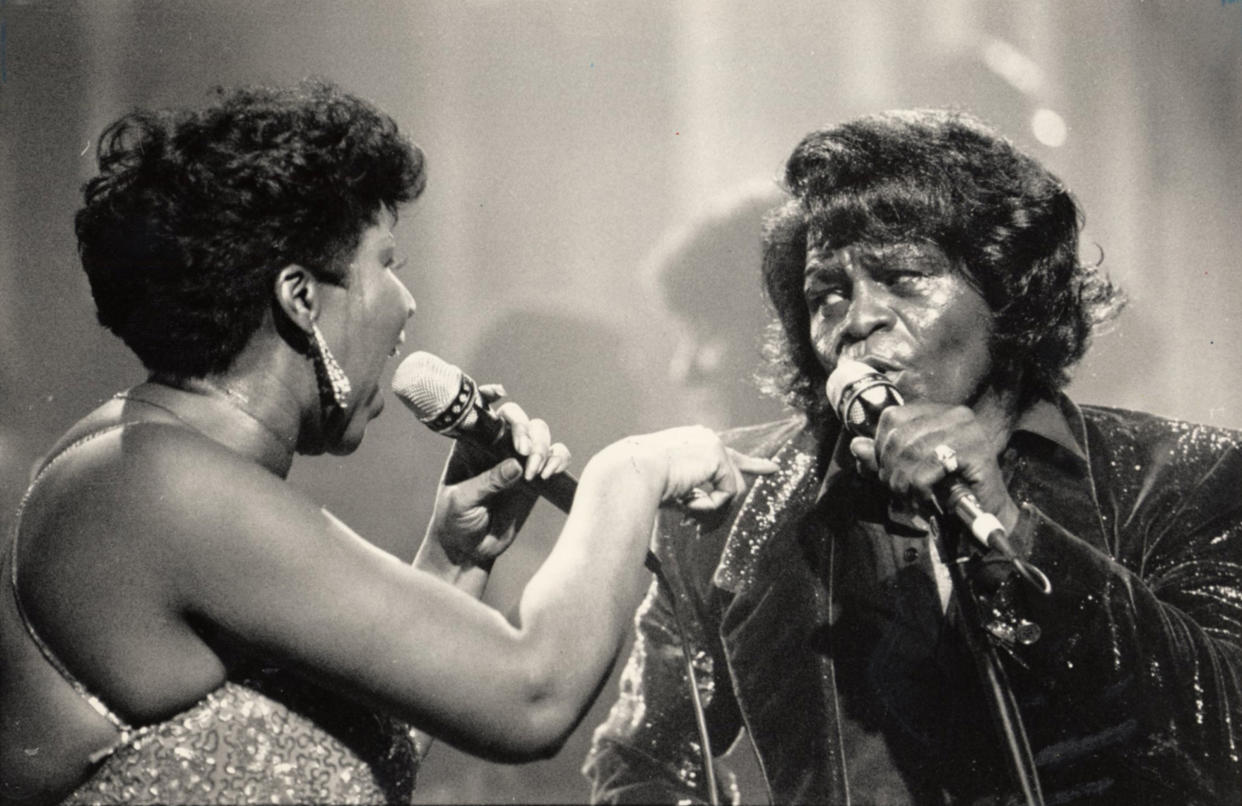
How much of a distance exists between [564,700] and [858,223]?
44.7 inches

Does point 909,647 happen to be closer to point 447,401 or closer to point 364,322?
point 447,401

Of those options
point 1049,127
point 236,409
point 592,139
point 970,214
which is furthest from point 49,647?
point 1049,127

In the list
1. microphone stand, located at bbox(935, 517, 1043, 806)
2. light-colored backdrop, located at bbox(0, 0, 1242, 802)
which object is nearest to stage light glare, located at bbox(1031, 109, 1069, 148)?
light-colored backdrop, located at bbox(0, 0, 1242, 802)

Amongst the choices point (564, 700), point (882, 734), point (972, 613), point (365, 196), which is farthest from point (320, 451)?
point (882, 734)

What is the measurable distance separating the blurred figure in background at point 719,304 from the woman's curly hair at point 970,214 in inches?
8.6

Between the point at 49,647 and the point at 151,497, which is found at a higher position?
the point at 151,497

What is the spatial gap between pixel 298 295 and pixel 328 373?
11 cm

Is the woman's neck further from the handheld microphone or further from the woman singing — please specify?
the handheld microphone

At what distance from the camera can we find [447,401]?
152 cm

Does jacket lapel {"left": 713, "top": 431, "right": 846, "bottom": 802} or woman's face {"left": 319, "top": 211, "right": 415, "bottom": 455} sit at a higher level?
woman's face {"left": 319, "top": 211, "right": 415, "bottom": 455}

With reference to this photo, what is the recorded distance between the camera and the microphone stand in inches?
58.5

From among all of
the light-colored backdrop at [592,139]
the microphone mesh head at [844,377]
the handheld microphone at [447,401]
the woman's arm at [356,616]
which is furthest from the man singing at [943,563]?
the woman's arm at [356,616]

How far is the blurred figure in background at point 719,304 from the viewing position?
2.40m

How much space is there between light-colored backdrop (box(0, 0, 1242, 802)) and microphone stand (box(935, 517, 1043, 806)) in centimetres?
90
